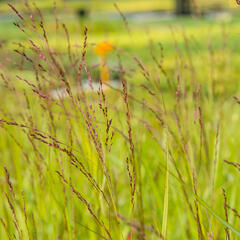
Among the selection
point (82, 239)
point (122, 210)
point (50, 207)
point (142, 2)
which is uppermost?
point (50, 207)

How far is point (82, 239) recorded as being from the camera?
4.93 ft

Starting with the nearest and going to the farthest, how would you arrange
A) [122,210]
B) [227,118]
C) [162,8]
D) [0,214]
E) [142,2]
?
[0,214] → [122,210] → [227,118] → [162,8] → [142,2]

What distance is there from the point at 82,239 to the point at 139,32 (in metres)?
12.8

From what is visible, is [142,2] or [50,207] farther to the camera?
[142,2]

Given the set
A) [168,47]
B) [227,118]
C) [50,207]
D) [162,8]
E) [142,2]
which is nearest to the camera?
[50,207]

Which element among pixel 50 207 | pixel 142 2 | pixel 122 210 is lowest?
pixel 142 2

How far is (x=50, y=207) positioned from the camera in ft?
4.70

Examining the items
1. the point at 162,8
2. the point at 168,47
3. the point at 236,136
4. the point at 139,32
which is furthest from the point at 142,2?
the point at 236,136

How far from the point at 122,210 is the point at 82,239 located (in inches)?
16.5

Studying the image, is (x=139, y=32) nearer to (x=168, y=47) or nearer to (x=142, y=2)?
(x=168, y=47)

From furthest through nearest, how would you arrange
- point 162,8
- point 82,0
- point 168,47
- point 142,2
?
point 142,2
point 162,8
point 82,0
point 168,47

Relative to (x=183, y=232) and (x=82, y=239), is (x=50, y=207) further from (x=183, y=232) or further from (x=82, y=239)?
(x=183, y=232)

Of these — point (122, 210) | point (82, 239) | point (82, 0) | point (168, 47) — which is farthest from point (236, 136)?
point (82, 0)

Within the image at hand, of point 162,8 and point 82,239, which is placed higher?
point 82,239
